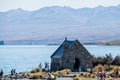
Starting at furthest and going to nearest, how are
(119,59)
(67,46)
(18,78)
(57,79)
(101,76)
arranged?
(119,59), (67,46), (18,78), (57,79), (101,76)

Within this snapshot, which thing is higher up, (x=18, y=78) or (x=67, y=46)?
(x=67, y=46)

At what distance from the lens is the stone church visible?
7544 cm

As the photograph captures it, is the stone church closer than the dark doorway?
Yes

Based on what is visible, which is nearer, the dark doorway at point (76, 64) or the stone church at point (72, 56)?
the stone church at point (72, 56)

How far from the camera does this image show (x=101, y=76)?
56.0 metres

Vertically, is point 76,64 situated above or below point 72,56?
below

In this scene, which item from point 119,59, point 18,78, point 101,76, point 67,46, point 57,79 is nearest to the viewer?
point 101,76

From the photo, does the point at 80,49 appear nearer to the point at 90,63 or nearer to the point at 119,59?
the point at 90,63

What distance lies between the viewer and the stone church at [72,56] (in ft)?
247

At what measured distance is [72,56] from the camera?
2977 inches

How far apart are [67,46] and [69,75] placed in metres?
10.0

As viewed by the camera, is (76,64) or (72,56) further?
(76,64)

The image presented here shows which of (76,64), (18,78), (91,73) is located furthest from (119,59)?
(18,78)

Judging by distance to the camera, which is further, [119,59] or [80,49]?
[119,59]
